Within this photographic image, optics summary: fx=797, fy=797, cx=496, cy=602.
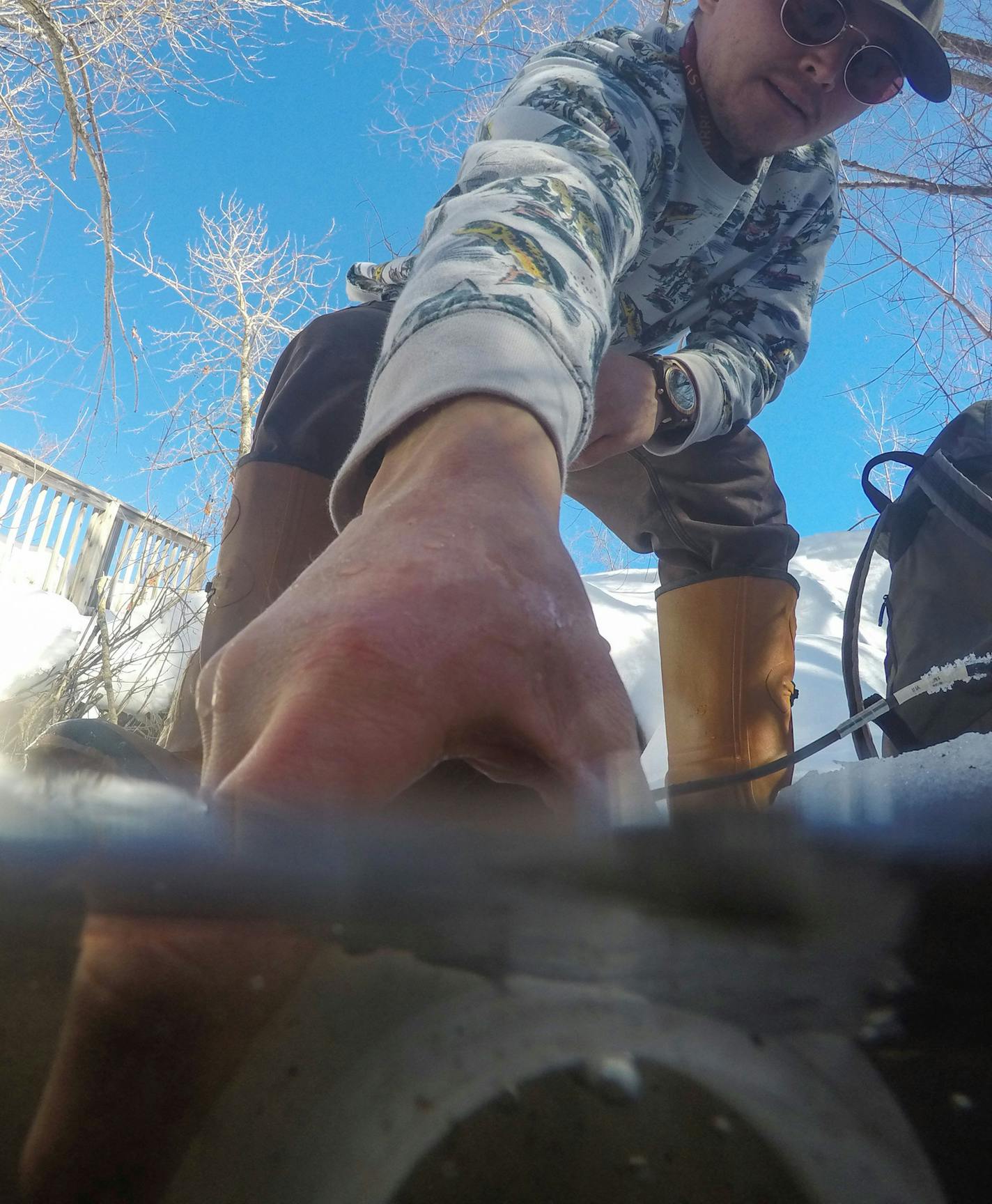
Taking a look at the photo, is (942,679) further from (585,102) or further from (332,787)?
(332,787)

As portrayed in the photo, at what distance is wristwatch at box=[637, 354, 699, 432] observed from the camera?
102cm

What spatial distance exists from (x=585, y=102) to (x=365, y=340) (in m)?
0.45

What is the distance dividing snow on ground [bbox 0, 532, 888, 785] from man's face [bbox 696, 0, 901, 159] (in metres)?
1.44

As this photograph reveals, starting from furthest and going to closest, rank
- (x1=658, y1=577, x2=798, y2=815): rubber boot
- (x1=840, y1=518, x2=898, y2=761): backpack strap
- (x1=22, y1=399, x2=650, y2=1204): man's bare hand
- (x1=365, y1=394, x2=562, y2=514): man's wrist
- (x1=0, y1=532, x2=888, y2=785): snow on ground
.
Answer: (x1=0, y1=532, x2=888, y2=785): snow on ground → (x1=840, y1=518, x2=898, y2=761): backpack strap → (x1=658, y1=577, x2=798, y2=815): rubber boot → (x1=365, y1=394, x2=562, y2=514): man's wrist → (x1=22, y1=399, x2=650, y2=1204): man's bare hand

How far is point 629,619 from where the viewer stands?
3664mm

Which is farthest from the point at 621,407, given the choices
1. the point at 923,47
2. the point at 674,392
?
the point at 923,47

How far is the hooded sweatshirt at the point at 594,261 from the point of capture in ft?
1.35

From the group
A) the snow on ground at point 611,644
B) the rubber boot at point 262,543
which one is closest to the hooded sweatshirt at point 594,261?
the rubber boot at point 262,543

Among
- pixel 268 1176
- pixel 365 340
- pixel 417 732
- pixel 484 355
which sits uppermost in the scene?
pixel 365 340

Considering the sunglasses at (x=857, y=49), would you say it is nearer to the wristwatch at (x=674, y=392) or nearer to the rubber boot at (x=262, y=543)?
the wristwatch at (x=674, y=392)

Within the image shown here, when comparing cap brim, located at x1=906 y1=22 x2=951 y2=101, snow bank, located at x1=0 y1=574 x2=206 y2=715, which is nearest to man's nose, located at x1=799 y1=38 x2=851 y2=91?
cap brim, located at x1=906 y1=22 x2=951 y2=101

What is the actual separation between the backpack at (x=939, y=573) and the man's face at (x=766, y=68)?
1.72ft

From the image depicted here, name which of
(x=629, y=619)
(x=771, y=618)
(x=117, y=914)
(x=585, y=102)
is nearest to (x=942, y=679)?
(x=771, y=618)

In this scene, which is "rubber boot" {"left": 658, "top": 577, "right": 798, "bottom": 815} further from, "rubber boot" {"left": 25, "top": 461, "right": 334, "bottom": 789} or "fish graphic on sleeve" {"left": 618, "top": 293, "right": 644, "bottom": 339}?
"rubber boot" {"left": 25, "top": 461, "right": 334, "bottom": 789}
